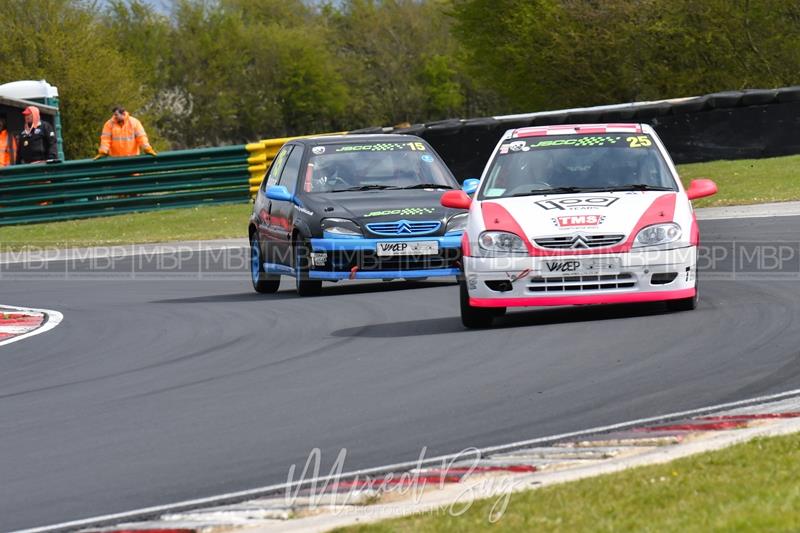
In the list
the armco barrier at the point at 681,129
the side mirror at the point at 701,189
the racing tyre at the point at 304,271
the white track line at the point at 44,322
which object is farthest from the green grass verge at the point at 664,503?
the armco barrier at the point at 681,129

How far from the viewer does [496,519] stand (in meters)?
5.17

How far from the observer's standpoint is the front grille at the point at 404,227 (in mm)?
13984

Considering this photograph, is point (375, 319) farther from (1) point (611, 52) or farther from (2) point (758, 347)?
(1) point (611, 52)

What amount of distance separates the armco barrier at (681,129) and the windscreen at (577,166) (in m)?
13.9

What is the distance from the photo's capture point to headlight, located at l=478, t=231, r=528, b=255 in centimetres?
1078

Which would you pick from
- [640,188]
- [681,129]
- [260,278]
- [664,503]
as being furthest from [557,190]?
[681,129]

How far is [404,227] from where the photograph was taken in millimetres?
14008

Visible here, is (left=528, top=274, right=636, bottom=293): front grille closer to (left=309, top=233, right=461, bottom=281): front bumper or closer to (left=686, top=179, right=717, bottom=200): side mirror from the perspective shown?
(left=686, top=179, right=717, bottom=200): side mirror

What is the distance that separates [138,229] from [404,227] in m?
12.4

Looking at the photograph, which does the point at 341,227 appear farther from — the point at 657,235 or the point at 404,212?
the point at 657,235

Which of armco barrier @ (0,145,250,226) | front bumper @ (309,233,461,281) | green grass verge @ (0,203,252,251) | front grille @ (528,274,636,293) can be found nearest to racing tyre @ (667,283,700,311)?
front grille @ (528,274,636,293)

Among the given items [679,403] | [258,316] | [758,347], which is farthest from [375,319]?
[679,403]

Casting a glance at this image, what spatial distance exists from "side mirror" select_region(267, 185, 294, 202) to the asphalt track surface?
1180mm

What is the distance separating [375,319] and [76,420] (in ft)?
14.4
